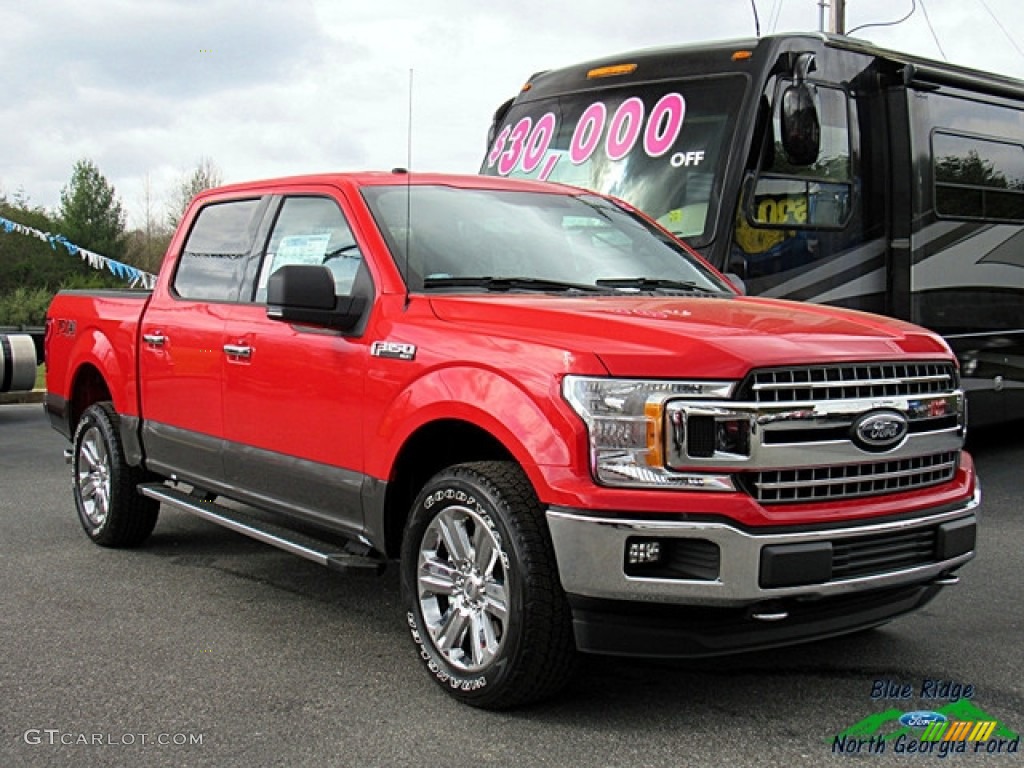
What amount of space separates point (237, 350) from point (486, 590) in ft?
6.29

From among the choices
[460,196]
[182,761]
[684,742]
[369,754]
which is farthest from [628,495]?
[460,196]

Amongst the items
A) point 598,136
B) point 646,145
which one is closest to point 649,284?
point 646,145

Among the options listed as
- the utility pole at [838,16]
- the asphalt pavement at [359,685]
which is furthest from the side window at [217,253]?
the utility pole at [838,16]

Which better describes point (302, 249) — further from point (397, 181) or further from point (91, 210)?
point (91, 210)

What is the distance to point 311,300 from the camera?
A: 15.4ft

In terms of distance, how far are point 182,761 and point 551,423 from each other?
1.50m

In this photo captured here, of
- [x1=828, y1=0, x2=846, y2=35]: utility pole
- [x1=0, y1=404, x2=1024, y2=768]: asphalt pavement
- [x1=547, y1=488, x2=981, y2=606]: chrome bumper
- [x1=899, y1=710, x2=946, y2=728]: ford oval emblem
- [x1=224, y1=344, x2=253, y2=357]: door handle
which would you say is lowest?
[x1=0, y1=404, x2=1024, y2=768]: asphalt pavement

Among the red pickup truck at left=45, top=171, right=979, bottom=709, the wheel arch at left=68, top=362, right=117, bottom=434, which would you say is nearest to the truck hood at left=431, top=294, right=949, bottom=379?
the red pickup truck at left=45, top=171, right=979, bottom=709

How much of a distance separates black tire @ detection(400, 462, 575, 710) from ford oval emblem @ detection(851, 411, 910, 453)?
105 cm

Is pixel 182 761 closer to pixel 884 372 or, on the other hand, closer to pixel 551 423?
pixel 551 423

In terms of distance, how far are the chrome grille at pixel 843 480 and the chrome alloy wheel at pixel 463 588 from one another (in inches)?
34.1

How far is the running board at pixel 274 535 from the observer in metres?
4.70

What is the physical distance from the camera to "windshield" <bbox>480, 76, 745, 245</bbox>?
8266 millimetres

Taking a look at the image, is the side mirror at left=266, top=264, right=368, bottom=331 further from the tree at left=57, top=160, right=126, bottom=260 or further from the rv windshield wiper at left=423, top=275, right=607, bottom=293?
the tree at left=57, top=160, right=126, bottom=260
